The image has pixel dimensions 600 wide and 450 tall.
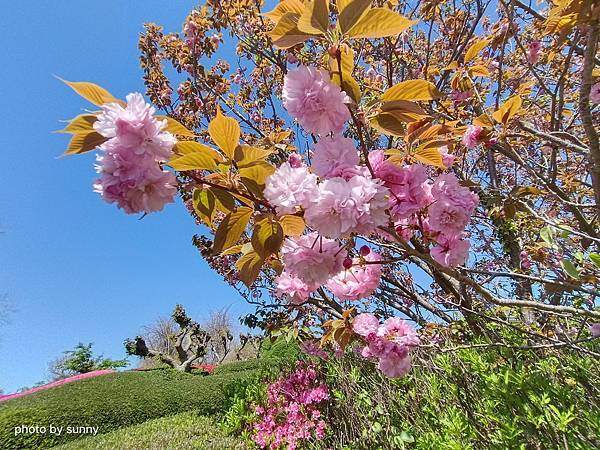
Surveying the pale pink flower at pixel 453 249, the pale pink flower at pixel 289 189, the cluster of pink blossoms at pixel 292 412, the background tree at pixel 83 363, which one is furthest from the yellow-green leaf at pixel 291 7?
the background tree at pixel 83 363

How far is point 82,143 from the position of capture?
0.72 meters

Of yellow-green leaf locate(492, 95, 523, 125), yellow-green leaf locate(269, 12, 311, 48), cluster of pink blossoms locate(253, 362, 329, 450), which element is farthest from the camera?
cluster of pink blossoms locate(253, 362, 329, 450)

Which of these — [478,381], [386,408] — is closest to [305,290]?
[478,381]

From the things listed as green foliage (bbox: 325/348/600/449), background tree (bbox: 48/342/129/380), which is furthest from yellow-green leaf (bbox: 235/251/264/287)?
background tree (bbox: 48/342/129/380)

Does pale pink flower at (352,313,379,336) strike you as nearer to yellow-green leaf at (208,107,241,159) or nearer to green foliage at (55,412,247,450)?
yellow-green leaf at (208,107,241,159)

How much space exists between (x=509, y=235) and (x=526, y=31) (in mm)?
2269

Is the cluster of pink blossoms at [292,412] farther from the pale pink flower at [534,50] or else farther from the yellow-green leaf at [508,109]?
the pale pink flower at [534,50]

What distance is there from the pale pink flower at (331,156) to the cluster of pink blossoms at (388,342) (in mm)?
840

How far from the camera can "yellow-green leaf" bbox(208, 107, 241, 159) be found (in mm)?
788

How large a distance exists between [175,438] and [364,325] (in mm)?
4839

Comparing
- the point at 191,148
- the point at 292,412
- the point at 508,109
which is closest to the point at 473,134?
the point at 508,109

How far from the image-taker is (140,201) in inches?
29.3

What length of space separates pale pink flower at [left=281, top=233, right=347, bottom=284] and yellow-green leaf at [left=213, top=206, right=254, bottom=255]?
129 millimetres

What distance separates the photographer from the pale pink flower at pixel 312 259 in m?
0.91
